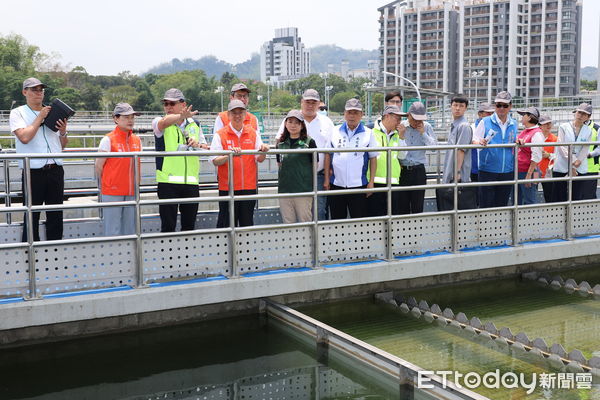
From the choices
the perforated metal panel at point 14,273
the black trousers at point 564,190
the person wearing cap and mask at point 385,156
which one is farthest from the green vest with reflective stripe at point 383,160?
the perforated metal panel at point 14,273

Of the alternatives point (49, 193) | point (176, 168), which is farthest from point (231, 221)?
point (49, 193)

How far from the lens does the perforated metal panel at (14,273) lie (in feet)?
18.2

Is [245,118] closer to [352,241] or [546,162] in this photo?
[352,241]

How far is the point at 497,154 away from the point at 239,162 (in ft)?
10.5

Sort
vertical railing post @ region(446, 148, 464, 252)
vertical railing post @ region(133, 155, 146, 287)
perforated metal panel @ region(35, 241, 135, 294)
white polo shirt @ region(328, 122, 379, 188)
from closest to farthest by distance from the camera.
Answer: perforated metal panel @ region(35, 241, 135, 294) → vertical railing post @ region(133, 155, 146, 287) → white polo shirt @ region(328, 122, 379, 188) → vertical railing post @ region(446, 148, 464, 252)

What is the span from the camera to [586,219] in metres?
8.70

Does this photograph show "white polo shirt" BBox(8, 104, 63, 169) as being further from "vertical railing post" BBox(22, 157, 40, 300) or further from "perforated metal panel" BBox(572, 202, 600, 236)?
"perforated metal panel" BBox(572, 202, 600, 236)

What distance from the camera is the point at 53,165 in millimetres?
6480

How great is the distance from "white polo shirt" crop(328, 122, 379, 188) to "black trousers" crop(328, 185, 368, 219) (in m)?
0.11

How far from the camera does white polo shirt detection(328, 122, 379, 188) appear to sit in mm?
7281

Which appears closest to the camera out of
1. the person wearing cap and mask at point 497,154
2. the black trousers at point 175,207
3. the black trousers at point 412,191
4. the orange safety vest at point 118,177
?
the orange safety vest at point 118,177

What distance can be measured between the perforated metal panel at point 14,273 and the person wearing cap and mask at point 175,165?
1.49 meters

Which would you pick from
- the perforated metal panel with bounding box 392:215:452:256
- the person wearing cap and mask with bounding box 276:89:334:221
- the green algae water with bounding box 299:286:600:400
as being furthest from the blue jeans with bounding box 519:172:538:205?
the person wearing cap and mask with bounding box 276:89:334:221

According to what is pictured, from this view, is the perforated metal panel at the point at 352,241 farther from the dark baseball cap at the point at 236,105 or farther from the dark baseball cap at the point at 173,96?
the dark baseball cap at the point at 173,96
